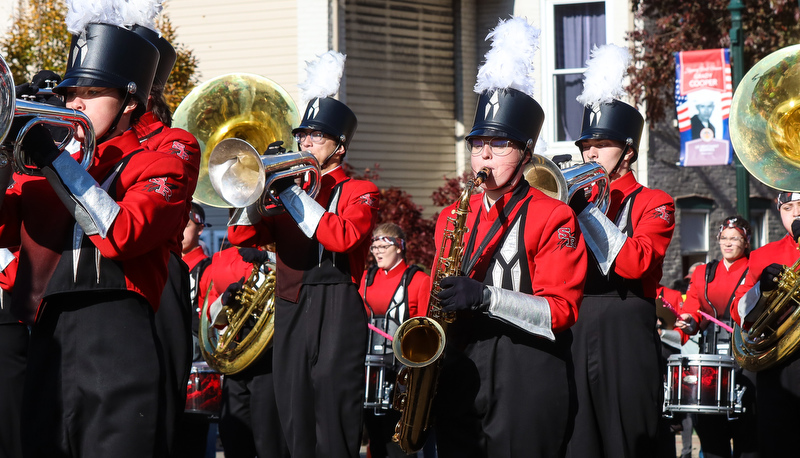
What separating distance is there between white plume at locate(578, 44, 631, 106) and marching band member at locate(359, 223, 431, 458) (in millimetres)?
2264

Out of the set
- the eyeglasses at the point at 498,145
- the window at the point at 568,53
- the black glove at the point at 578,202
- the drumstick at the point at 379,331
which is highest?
the window at the point at 568,53

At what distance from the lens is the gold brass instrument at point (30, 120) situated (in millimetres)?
3439

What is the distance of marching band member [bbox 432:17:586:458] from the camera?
4391 mm

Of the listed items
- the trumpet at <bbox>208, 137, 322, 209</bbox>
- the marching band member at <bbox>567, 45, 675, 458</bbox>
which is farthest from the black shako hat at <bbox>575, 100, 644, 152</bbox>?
the trumpet at <bbox>208, 137, 322, 209</bbox>

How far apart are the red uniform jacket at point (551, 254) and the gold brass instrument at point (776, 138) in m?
2.13

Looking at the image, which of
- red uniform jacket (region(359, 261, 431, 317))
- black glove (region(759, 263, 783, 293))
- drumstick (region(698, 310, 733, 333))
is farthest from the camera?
red uniform jacket (region(359, 261, 431, 317))

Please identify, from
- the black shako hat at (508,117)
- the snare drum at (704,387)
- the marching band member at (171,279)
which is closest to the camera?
the marching band member at (171,279)

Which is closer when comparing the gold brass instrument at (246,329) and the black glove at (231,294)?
the gold brass instrument at (246,329)

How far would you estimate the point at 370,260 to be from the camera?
13.3 meters

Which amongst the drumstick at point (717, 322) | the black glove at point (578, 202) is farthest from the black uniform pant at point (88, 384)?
the drumstick at point (717, 322)

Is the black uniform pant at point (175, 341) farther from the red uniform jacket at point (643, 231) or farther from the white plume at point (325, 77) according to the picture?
the red uniform jacket at point (643, 231)

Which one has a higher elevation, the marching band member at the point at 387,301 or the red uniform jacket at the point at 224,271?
the red uniform jacket at the point at 224,271

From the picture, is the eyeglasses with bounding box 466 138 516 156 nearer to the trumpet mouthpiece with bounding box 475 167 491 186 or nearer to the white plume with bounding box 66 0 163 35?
the trumpet mouthpiece with bounding box 475 167 491 186

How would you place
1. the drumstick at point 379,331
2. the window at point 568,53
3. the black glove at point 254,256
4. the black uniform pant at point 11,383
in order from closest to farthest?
the black uniform pant at point 11,383 < the black glove at point 254,256 < the drumstick at point 379,331 < the window at point 568,53
